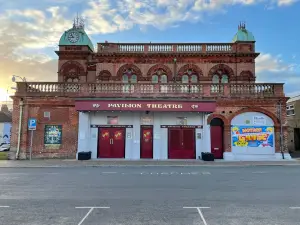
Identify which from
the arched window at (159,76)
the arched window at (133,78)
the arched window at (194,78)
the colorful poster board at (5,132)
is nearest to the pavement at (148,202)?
the arched window at (133,78)

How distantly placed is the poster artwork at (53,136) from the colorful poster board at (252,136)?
13636 millimetres

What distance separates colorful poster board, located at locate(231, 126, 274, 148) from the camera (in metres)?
21.1

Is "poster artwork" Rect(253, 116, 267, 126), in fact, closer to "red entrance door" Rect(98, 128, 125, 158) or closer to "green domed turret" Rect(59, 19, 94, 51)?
"red entrance door" Rect(98, 128, 125, 158)

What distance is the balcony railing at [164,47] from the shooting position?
26.3 metres

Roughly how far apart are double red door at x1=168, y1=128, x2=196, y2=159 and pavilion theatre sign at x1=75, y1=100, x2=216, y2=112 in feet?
7.35

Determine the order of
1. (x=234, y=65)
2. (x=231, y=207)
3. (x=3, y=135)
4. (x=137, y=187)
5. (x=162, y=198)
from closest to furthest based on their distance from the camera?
1. (x=231, y=207)
2. (x=162, y=198)
3. (x=137, y=187)
4. (x=234, y=65)
5. (x=3, y=135)

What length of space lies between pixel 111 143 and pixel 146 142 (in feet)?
9.10

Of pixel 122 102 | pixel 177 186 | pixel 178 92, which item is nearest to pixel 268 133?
pixel 178 92

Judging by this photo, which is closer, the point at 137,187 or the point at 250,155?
the point at 137,187

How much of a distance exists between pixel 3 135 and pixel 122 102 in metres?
36.4

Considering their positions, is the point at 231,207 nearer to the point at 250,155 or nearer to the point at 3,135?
the point at 250,155

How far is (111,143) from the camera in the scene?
2131 cm

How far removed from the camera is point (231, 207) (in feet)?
22.4

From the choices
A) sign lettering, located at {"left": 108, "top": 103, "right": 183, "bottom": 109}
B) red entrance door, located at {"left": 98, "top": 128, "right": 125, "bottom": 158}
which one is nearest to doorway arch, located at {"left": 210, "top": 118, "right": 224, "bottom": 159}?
sign lettering, located at {"left": 108, "top": 103, "right": 183, "bottom": 109}
